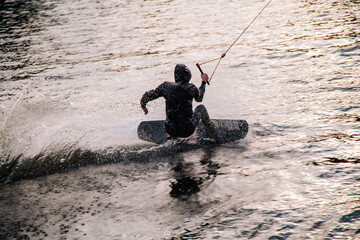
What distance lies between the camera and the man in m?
9.73

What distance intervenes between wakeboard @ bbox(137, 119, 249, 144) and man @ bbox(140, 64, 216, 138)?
193 millimetres

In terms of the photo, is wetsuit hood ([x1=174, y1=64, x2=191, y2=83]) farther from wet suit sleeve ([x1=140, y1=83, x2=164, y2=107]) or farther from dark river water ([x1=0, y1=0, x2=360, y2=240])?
dark river water ([x1=0, y1=0, x2=360, y2=240])

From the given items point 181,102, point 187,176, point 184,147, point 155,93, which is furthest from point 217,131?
point 187,176

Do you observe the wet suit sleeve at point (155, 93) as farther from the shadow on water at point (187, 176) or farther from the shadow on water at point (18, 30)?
the shadow on water at point (18, 30)

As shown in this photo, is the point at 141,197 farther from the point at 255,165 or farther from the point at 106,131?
the point at 106,131

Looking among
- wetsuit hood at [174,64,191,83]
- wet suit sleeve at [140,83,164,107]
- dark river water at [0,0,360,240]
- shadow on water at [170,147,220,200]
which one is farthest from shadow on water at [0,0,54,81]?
shadow on water at [170,147,220,200]

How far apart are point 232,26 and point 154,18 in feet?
21.2

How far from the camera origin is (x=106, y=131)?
12109 mm

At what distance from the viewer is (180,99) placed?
9.91 metres

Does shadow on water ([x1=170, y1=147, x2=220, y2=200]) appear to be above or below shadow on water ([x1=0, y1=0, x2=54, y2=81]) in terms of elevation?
above

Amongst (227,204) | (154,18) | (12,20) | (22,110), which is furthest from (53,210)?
(12,20)

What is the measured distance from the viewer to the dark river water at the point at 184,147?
297 inches

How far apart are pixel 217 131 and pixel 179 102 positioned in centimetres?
145

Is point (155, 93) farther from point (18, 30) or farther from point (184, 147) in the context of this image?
point (18, 30)
